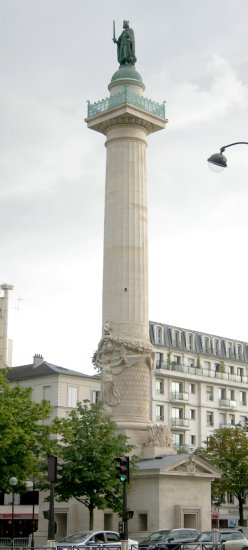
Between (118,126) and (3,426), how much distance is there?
26.1 m

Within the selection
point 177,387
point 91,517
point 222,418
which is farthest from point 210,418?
point 91,517

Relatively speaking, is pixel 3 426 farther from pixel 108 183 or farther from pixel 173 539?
pixel 108 183

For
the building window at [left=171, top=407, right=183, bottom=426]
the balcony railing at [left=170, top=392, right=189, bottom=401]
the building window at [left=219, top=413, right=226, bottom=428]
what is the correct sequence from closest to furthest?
the building window at [left=171, top=407, right=183, bottom=426] < the balcony railing at [left=170, top=392, right=189, bottom=401] < the building window at [left=219, top=413, right=226, bottom=428]

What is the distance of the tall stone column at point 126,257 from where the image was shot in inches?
2254

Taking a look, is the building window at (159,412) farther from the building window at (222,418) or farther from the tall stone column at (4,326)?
the tall stone column at (4,326)

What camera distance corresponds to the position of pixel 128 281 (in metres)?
58.8

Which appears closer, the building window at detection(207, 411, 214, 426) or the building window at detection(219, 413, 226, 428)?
the building window at detection(207, 411, 214, 426)

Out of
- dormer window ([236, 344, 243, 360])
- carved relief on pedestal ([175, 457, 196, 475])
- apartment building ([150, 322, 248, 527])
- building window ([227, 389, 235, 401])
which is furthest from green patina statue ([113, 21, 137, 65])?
dormer window ([236, 344, 243, 360])

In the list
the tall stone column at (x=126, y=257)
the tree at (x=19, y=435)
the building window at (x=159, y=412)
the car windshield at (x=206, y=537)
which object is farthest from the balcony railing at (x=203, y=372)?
the car windshield at (x=206, y=537)

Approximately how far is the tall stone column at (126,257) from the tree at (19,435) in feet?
31.0

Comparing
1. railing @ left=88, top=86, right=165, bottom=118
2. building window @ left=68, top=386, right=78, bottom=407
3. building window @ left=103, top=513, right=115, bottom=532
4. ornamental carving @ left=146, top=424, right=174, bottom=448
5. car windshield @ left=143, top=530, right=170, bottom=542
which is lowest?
car windshield @ left=143, top=530, right=170, bottom=542

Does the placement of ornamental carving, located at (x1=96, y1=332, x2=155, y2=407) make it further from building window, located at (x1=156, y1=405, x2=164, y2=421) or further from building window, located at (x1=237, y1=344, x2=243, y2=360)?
building window, located at (x1=237, y1=344, x2=243, y2=360)

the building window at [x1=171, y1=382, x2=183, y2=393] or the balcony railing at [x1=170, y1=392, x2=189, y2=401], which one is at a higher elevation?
the building window at [x1=171, y1=382, x2=183, y2=393]

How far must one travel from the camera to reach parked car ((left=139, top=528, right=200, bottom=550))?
40375 millimetres
